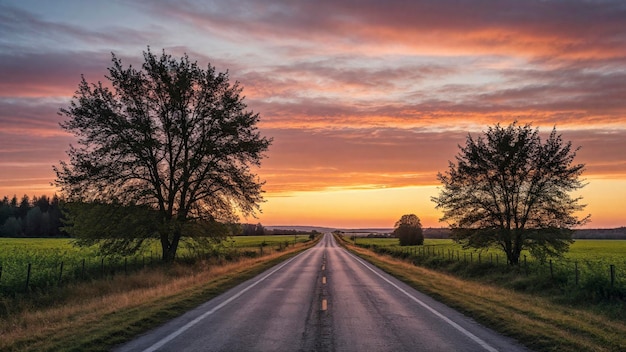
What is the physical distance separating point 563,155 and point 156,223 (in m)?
26.4

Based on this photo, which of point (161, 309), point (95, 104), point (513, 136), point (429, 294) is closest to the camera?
point (161, 309)

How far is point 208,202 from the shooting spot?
108 feet

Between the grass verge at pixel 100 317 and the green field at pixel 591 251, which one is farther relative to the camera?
the green field at pixel 591 251

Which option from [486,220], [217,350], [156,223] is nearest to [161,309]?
[217,350]

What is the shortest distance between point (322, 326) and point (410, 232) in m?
83.8

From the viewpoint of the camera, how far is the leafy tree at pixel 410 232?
91.8m

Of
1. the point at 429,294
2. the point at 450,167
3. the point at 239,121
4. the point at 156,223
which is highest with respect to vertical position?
the point at 239,121

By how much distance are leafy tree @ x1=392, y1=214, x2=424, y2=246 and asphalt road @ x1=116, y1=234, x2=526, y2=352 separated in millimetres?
76271

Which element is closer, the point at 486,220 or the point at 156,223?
the point at 156,223

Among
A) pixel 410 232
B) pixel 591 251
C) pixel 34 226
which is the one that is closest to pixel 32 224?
pixel 34 226

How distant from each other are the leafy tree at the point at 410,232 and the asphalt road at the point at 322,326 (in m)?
76.3

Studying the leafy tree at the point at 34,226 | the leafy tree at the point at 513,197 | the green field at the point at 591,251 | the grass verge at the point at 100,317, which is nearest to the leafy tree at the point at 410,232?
the green field at the point at 591,251

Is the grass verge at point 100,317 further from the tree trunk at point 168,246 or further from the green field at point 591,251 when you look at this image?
the green field at point 591,251

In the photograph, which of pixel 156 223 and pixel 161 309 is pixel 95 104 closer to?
pixel 156 223
